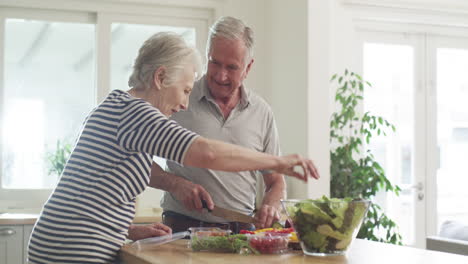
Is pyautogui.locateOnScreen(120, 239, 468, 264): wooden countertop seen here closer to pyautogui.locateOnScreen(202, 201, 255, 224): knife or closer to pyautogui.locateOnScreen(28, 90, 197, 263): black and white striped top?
pyautogui.locateOnScreen(28, 90, 197, 263): black and white striped top

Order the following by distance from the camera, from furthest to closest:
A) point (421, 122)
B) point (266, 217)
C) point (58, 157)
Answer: point (421, 122) → point (58, 157) → point (266, 217)

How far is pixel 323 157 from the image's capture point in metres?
4.39

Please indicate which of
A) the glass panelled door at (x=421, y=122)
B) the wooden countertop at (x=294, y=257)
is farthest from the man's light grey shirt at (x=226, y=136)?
the glass panelled door at (x=421, y=122)

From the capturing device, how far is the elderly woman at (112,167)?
1.70m

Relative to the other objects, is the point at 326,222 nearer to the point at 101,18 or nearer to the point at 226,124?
the point at 226,124

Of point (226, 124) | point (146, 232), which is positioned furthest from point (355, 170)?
point (146, 232)

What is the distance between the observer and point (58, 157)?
466cm

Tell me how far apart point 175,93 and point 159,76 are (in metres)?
0.07

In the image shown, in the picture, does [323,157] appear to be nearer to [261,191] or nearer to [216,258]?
[261,191]

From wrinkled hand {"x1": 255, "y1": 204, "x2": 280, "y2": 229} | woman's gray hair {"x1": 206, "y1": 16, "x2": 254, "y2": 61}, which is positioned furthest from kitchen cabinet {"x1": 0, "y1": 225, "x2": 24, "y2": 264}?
wrinkled hand {"x1": 255, "y1": 204, "x2": 280, "y2": 229}

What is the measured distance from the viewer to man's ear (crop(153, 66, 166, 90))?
6.42 feet

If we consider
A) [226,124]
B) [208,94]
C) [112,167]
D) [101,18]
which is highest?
[101,18]

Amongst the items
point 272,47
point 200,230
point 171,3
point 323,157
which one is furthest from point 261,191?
point 200,230

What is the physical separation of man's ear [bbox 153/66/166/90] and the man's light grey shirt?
25.3 inches
